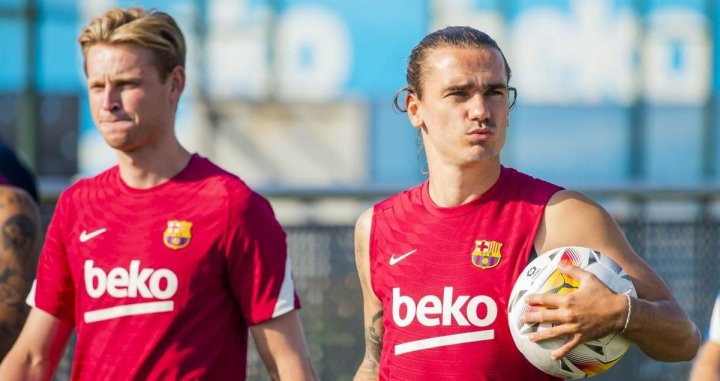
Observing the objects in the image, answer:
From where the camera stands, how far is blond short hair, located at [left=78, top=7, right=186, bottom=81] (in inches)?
189

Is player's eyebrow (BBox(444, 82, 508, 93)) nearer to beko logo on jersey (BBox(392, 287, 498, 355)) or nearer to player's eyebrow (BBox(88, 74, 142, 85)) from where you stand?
beko logo on jersey (BBox(392, 287, 498, 355))

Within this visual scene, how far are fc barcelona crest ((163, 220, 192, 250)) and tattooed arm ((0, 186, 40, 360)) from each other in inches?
35.5

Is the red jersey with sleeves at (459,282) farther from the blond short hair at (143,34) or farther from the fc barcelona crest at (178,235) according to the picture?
the blond short hair at (143,34)

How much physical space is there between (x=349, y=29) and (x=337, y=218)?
6.67 m

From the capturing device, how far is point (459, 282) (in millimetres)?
4211

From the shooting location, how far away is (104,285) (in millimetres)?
4684

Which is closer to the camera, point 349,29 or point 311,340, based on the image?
point 311,340

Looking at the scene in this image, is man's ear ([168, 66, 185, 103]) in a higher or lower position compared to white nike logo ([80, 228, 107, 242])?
higher

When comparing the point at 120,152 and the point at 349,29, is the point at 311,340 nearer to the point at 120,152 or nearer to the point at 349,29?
the point at 120,152

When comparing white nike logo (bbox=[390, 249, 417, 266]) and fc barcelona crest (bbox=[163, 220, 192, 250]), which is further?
fc barcelona crest (bbox=[163, 220, 192, 250])

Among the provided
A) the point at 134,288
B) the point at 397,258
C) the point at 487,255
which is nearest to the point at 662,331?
the point at 487,255

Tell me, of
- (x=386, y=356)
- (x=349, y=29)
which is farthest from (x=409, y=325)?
(x=349, y=29)

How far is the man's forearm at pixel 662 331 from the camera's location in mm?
3832

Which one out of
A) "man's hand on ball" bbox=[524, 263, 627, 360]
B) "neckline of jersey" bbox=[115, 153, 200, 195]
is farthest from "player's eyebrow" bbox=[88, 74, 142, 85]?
"man's hand on ball" bbox=[524, 263, 627, 360]
